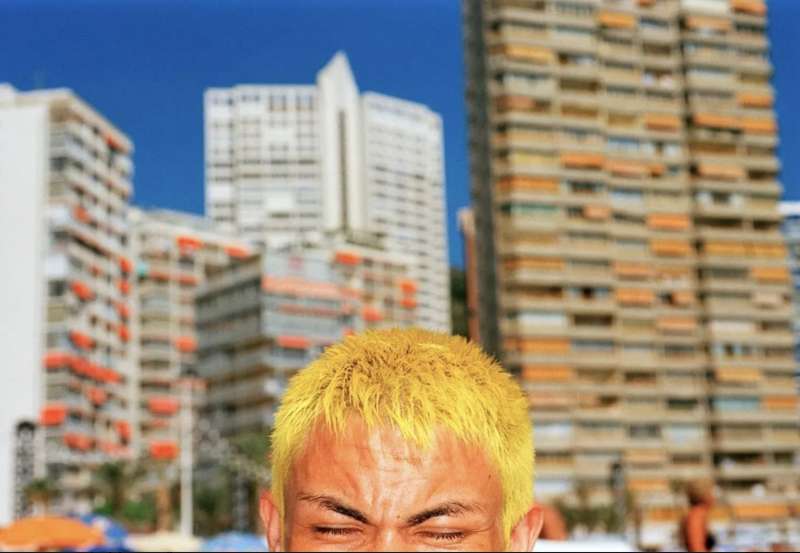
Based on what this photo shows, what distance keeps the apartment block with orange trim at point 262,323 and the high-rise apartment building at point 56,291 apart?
973cm

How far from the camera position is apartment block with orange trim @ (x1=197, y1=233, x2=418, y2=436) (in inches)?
4122

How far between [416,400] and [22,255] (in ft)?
317

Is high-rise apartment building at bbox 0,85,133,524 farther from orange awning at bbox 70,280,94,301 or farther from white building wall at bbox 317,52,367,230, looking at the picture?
white building wall at bbox 317,52,367,230

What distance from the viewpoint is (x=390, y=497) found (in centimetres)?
117

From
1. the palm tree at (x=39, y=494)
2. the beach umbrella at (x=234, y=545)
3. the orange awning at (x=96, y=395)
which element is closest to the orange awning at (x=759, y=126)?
the orange awning at (x=96, y=395)

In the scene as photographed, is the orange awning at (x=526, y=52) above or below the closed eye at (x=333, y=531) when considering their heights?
above

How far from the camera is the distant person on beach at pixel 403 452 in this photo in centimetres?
118

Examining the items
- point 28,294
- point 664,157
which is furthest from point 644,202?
point 28,294

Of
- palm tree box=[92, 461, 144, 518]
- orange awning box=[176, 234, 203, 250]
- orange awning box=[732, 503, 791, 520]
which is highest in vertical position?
orange awning box=[176, 234, 203, 250]

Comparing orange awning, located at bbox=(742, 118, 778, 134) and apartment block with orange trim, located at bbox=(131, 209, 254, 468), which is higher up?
orange awning, located at bbox=(742, 118, 778, 134)

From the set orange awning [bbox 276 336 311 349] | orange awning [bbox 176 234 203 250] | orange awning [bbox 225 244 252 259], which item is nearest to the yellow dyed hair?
orange awning [bbox 276 336 311 349]

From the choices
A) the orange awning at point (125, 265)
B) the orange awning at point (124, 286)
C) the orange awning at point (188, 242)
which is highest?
the orange awning at point (188, 242)

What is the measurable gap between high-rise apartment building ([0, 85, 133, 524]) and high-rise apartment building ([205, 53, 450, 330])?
241 ft

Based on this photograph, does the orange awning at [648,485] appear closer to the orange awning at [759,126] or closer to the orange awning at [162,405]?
the orange awning at [759,126]
